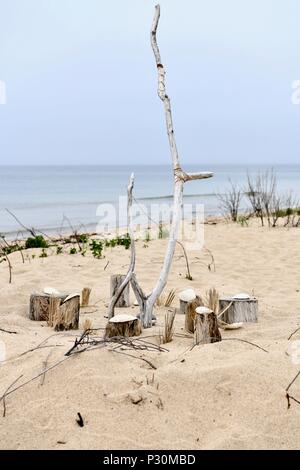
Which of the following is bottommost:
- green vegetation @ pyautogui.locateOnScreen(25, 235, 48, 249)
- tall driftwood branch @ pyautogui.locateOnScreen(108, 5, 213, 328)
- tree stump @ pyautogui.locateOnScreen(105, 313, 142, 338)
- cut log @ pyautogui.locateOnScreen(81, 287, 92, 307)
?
green vegetation @ pyautogui.locateOnScreen(25, 235, 48, 249)

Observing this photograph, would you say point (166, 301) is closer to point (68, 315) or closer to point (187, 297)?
point (187, 297)

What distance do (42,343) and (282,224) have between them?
9276 millimetres

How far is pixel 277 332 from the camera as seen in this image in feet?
13.4

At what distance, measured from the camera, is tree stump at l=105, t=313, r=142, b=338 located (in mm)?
3744

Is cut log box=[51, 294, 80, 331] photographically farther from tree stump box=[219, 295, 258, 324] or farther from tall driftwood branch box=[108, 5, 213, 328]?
tree stump box=[219, 295, 258, 324]

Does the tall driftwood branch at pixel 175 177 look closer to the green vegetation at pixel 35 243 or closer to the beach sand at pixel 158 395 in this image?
the beach sand at pixel 158 395

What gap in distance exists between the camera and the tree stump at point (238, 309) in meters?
4.53

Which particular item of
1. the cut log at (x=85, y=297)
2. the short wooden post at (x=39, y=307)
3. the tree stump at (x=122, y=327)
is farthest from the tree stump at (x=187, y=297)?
the short wooden post at (x=39, y=307)

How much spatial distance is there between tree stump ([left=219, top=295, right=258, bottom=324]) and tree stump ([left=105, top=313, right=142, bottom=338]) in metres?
0.93

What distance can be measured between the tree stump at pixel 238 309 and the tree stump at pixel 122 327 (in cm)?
93

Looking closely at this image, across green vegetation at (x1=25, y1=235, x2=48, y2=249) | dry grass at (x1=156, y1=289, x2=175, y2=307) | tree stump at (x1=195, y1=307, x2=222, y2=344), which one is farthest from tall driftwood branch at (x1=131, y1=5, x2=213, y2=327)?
green vegetation at (x1=25, y1=235, x2=48, y2=249)

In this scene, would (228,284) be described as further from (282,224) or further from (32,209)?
(32,209)

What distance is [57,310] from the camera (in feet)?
14.4
